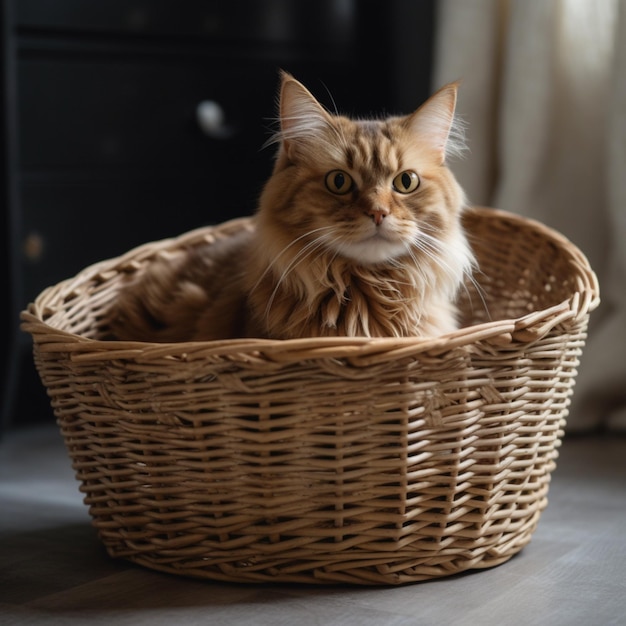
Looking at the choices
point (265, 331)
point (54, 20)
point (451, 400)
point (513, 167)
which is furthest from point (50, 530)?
point (513, 167)

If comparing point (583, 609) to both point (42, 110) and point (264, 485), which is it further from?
point (42, 110)

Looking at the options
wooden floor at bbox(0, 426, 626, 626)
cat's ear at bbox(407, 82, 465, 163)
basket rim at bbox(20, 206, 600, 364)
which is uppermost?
cat's ear at bbox(407, 82, 465, 163)

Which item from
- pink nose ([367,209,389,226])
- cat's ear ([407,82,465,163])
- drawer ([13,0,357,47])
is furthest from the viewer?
drawer ([13,0,357,47])

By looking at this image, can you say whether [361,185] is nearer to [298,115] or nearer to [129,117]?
[298,115]

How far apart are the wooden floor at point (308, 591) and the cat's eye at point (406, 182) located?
1.94 feet

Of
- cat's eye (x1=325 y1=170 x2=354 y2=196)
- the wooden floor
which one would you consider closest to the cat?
cat's eye (x1=325 y1=170 x2=354 y2=196)

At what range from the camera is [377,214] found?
4.51 feet

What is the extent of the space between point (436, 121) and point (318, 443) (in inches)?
24.1

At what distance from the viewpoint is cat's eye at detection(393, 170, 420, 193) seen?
1.47 m

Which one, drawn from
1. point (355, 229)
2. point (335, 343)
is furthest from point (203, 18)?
point (335, 343)

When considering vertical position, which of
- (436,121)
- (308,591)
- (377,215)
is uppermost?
(436,121)

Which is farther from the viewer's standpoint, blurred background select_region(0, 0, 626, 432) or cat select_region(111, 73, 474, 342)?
blurred background select_region(0, 0, 626, 432)

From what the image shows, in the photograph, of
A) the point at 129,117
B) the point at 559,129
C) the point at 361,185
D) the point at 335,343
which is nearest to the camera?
the point at 335,343

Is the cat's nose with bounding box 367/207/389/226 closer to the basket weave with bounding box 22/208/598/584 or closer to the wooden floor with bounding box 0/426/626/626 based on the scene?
the basket weave with bounding box 22/208/598/584
